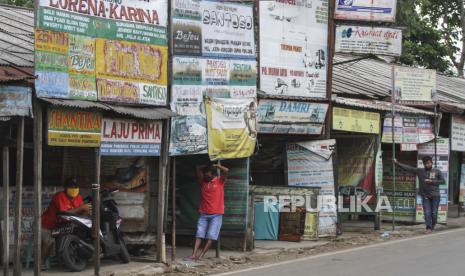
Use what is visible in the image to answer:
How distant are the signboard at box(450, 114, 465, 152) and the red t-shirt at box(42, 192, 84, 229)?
490 inches

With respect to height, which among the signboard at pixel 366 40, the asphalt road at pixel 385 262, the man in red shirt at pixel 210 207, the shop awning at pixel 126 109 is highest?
the signboard at pixel 366 40

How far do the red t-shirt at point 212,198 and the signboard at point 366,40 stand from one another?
16.9 ft

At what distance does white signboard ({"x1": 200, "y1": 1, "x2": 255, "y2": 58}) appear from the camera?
39.1 feet

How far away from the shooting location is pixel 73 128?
31.1ft

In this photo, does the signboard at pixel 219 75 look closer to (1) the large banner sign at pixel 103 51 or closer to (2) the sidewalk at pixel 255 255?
(1) the large banner sign at pixel 103 51

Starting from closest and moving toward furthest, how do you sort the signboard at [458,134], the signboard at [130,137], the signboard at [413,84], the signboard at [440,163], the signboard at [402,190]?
the signboard at [130,137] < the signboard at [413,84] < the signboard at [440,163] < the signboard at [402,190] < the signboard at [458,134]

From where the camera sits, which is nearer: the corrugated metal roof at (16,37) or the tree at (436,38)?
the corrugated metal roof at (16,37)

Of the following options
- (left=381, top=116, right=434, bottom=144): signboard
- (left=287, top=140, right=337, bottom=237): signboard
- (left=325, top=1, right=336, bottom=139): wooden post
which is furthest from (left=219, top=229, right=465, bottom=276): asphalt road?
(left=381, top=116, right=434, bottom=144): signboard

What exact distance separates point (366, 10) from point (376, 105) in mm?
2434

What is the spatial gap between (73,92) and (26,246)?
2.75 m

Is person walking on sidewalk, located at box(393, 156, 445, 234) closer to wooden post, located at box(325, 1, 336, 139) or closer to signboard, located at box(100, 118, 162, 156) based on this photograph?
wooden post, located at box(325, 1, 336, 139)

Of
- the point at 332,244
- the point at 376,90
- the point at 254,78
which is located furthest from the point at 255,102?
the point at 376,90

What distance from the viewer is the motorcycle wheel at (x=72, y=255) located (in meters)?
9.82

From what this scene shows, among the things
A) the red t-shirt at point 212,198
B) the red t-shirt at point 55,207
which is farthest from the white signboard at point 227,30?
the red t-shirt at point 55,207
